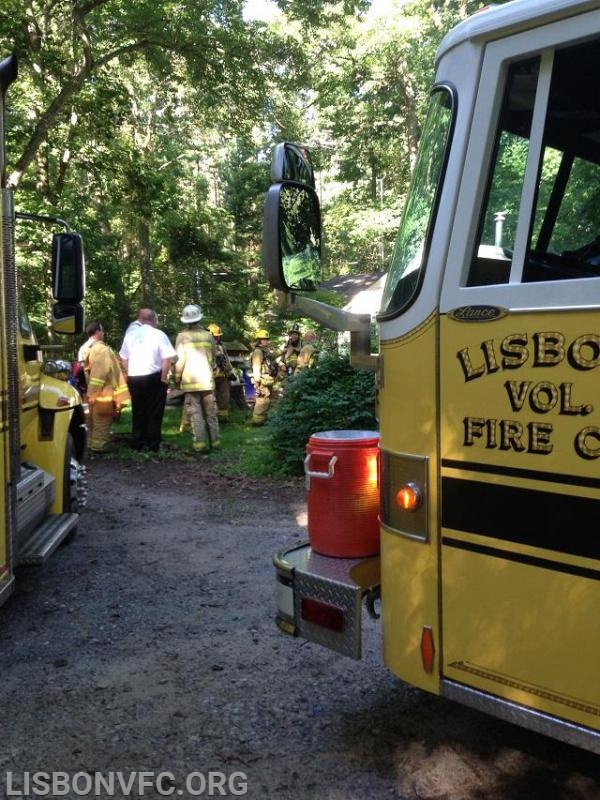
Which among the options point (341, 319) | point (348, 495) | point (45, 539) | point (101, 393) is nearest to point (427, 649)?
point (348, 495)

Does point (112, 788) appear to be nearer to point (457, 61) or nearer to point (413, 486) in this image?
point (413, 486)

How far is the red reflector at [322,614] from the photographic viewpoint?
2.86 metres

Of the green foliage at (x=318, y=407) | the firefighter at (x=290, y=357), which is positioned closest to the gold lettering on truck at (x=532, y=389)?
the green foliage at (x=318, y=407)

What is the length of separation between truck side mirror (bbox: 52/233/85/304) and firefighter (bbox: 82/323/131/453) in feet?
17.2

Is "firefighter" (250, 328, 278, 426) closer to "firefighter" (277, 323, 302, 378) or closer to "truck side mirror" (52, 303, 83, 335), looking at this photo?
"firefighter" (277, 323, 302, 378)

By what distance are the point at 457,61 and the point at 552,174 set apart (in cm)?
50

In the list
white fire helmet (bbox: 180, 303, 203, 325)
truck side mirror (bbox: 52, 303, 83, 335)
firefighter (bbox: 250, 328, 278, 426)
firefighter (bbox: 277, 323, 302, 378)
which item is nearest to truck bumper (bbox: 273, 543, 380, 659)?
truck side mirror (bbox: 52, 303, 83, 335)

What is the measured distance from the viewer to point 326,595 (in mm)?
2906

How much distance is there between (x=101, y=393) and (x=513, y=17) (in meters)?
8.65

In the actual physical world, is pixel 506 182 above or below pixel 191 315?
below

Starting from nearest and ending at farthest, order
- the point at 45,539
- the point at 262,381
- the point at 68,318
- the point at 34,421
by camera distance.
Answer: the point at 45,539
the point at 68,318
the point at 34,421
the point at 262,381
